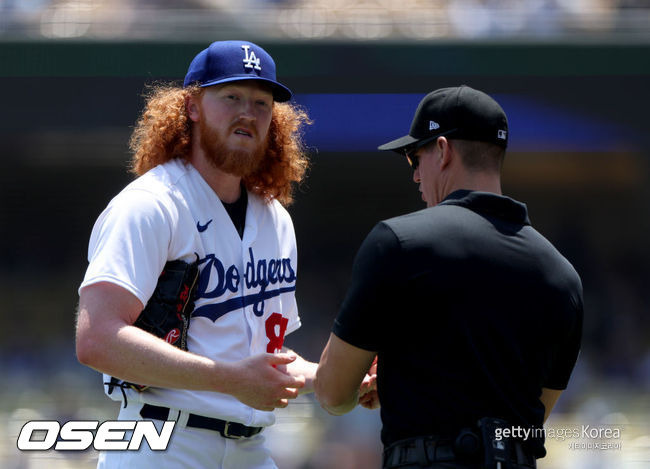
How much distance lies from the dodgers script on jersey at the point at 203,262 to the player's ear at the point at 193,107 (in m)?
0.15

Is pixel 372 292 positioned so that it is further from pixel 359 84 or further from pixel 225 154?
pixel 359 84

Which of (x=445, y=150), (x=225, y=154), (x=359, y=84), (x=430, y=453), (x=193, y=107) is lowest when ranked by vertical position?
(x=430, y=453)

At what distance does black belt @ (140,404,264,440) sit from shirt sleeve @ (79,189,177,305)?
1.01ft

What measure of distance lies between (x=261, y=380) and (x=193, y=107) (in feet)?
2.70

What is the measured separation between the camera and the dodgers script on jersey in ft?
6.51

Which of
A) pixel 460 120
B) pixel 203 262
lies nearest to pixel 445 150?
pixel 460 120

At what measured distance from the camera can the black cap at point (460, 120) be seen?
6.48 feet

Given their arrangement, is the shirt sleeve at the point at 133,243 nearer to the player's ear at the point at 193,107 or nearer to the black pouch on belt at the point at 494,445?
the player's ear at the point at 193,107

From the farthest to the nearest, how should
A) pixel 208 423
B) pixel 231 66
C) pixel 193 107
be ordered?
pixel 193 107 < pixel 231 66 < pixel 208 423

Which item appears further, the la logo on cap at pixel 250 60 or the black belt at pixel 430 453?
the la logo on cap at pixel 250 60

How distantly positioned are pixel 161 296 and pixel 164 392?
0.81ft

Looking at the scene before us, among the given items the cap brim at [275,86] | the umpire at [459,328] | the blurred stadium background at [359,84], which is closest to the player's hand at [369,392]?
the umpire at [459,328]

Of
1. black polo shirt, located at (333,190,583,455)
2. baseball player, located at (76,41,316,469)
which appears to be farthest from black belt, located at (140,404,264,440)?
→ black polo shirt, located at (333,190,583,455)

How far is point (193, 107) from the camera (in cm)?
238
